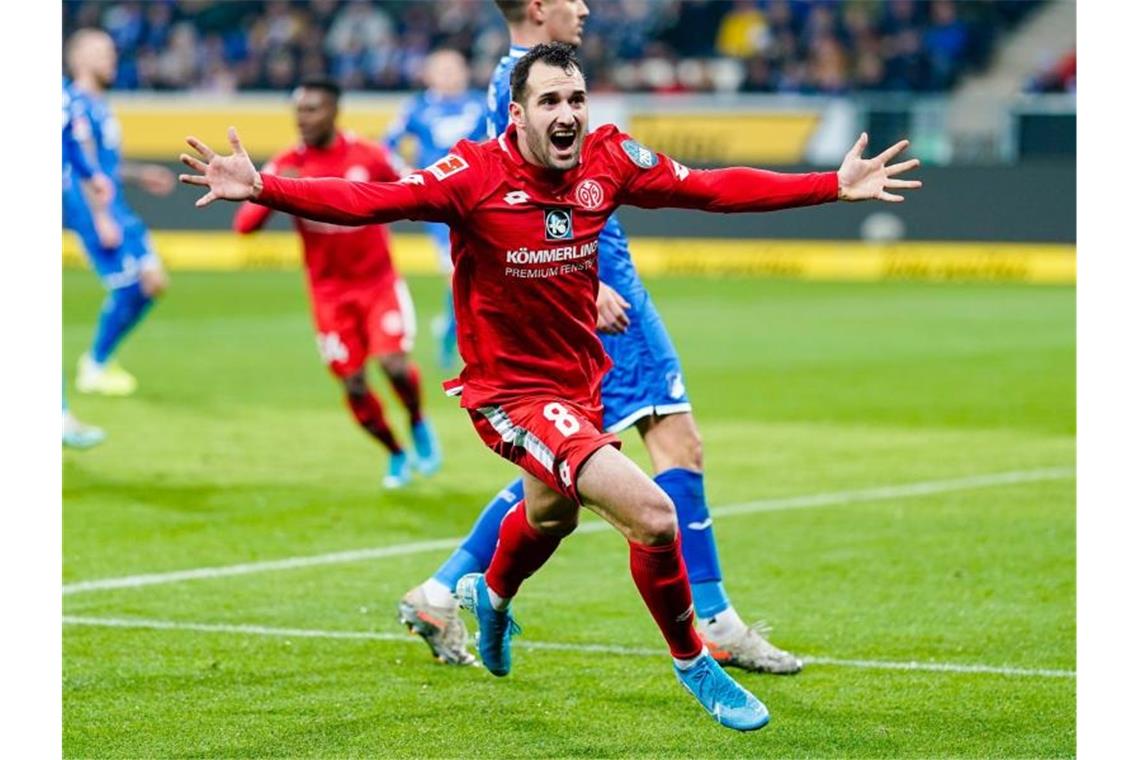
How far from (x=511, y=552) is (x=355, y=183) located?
1.40m

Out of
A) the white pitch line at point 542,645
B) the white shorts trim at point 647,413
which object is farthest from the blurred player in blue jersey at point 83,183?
the white shorts trim at point 647,413

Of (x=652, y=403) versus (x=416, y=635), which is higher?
(x=652, y=403)

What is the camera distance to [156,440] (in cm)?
1297

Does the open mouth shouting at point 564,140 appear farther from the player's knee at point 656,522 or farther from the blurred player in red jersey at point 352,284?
the blurred player in red jersey at point 352,284

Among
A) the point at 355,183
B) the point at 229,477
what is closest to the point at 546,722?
the point at 355,183

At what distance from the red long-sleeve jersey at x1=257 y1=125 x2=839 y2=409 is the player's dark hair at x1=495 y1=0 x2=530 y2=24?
3.94 feet

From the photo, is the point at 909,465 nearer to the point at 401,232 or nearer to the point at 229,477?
the point at 229,477

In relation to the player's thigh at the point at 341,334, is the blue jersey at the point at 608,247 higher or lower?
higher

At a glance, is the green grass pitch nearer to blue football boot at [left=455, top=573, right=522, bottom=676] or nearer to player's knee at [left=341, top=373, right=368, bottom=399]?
blue football boot at [left=455, top=573, right=522, bottom=676]

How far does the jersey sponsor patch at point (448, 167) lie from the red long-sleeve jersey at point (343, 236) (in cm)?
527

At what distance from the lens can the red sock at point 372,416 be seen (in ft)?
A: 36.1

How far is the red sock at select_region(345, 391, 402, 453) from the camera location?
36.1ft

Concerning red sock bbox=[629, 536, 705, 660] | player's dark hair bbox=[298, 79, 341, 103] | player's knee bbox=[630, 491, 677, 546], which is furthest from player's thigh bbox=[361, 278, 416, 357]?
player's knee bbox=[630, 491, 677, 546]

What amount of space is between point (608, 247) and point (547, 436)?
1415 mm
